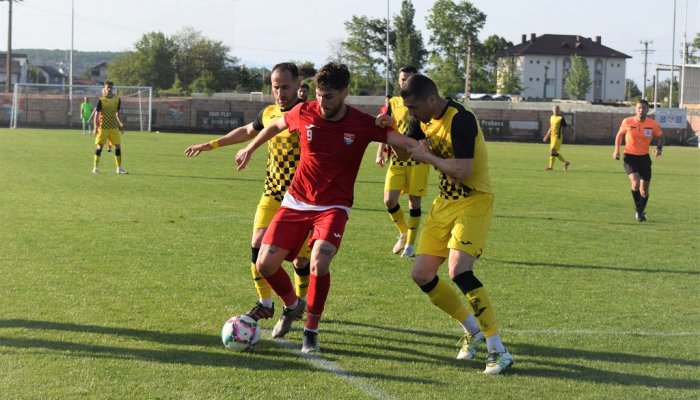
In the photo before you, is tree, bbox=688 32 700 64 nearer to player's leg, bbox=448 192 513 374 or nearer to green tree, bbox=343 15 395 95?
green tree, bbox=343 15 395 95

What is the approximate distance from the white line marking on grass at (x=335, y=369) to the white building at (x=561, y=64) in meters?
137

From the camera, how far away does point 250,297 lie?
813 centimetres

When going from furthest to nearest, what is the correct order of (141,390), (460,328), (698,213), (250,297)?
(698,213) < (250,297) < (460,328) < (141,390)

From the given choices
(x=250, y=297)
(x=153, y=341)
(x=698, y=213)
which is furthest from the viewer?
(x=698, y=213)

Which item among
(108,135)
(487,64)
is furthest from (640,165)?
(487,64)

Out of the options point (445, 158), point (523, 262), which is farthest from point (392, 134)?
point (523, 262)

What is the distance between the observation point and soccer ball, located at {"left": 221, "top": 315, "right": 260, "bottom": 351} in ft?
20.5

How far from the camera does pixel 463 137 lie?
19.6 feet

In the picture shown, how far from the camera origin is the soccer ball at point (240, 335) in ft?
20.5

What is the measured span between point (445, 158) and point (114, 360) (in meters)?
2.70

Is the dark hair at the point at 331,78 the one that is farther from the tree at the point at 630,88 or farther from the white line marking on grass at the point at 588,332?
the tree at the point at 630,88

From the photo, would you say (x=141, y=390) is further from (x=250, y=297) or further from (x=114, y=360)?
(x=250, y=297)

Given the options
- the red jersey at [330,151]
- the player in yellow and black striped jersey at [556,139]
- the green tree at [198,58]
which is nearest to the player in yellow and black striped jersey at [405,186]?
the red jersey at [330,151]

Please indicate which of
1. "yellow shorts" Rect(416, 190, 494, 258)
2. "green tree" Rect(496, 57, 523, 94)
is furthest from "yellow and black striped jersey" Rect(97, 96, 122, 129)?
"green tree" Rect(496, 57, 523, 94)
